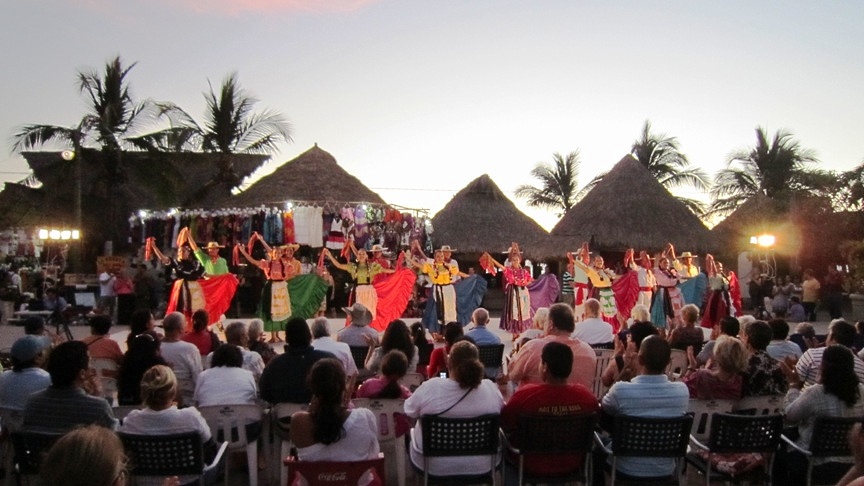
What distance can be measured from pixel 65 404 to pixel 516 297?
459 inches

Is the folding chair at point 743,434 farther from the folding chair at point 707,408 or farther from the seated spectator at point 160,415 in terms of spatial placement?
the seated spectator at point 160,415

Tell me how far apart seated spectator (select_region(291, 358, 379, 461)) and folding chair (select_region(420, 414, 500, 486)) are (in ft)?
1.67

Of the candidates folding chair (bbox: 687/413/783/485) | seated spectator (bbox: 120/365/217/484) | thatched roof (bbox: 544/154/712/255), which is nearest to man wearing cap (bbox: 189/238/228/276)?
seated spectator (bbox: 120/365/217/484)

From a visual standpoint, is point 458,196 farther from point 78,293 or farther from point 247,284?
point 78,293

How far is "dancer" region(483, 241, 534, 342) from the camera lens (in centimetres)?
1535

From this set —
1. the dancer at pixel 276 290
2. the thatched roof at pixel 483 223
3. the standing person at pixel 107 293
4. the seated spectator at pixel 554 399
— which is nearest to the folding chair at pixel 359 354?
the seated spectator at pixel 554 399

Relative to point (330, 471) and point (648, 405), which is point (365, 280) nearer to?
point (648, 405)

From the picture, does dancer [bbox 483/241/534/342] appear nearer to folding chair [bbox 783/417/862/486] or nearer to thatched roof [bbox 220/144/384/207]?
thatched roof [bbox 220/144/384/207]

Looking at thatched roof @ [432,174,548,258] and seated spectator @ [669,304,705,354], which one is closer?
seated spectator @ [669,304,705,354]

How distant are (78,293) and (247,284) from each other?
4.49 meters

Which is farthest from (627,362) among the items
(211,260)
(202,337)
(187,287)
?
(211,260)

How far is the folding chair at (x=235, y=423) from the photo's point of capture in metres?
5.22

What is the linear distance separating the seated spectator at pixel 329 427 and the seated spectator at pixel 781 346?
4.27 meters

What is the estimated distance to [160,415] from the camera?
4289 millimetres
